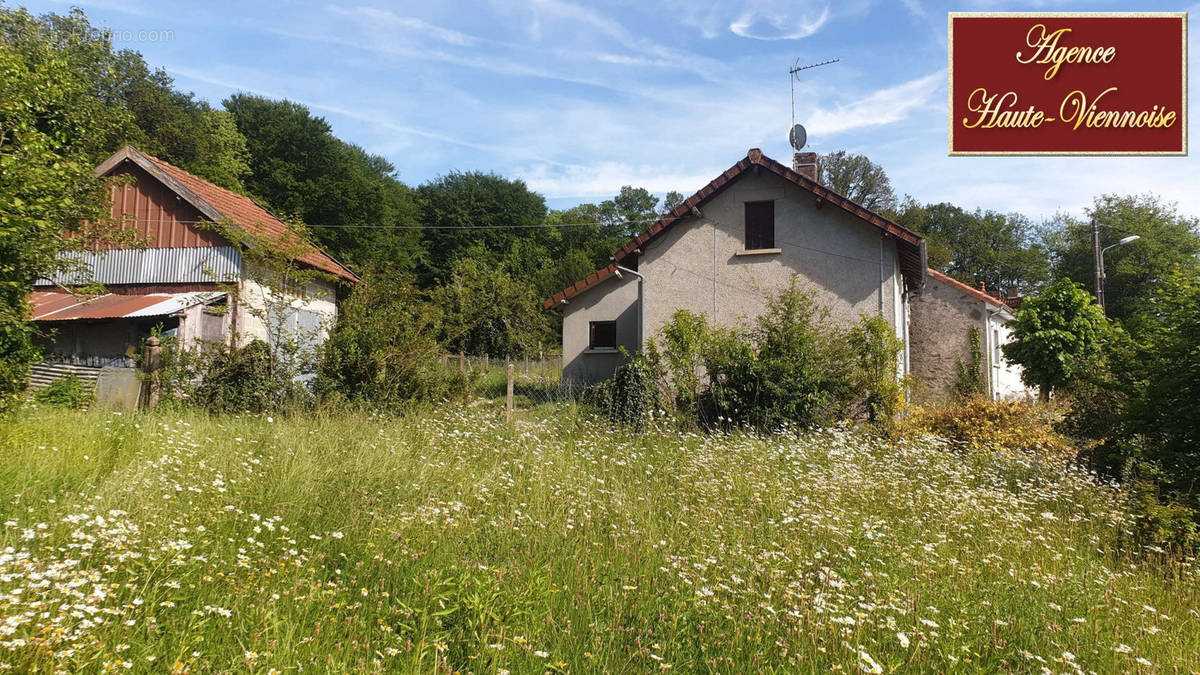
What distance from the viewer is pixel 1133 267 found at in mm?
36906

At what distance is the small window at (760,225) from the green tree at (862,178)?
33.6m

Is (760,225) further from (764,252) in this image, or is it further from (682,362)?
(682,362)

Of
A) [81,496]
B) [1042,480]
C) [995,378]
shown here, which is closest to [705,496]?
[1042,480]

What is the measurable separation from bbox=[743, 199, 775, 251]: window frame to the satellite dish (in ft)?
10.5

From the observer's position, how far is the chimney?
55.9ft

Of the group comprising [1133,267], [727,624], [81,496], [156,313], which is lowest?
[727,624]

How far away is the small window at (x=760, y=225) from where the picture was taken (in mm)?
14953

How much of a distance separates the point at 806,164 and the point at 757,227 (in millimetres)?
3426

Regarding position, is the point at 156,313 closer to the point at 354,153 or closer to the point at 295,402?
the point at 295,402

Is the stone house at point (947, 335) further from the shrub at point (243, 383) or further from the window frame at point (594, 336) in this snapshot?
the shrub at point (243, 383)

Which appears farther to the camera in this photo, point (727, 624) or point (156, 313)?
point (156, 313)

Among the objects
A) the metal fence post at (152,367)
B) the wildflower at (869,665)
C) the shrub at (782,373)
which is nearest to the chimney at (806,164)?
the shrub at (782,373)

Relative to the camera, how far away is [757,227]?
49.4 feet

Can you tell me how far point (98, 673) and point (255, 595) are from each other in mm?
770
